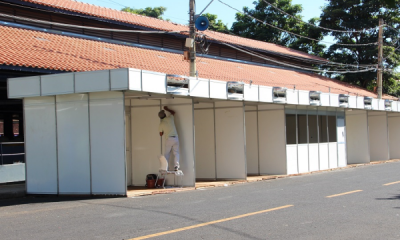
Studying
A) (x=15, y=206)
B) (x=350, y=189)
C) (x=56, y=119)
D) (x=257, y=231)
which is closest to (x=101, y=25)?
(x=56, y=119)

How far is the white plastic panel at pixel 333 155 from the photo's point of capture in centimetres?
2095

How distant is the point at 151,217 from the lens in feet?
28.1

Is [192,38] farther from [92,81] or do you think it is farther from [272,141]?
[92,81]

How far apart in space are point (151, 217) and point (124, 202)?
2.43 meters

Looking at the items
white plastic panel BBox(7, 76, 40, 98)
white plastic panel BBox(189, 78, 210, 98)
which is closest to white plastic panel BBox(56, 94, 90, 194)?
white plastic panel BBox(7, 76, 40, 98)

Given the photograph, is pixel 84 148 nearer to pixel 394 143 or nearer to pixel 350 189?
pixel 350 189

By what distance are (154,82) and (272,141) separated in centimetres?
742

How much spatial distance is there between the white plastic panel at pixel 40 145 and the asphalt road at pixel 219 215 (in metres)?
0.71

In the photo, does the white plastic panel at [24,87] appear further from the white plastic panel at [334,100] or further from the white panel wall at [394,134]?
the white panel wall at [394,134]

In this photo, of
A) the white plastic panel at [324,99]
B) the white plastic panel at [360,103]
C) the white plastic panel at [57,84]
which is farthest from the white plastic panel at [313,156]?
the white plastic panel at [57,84]

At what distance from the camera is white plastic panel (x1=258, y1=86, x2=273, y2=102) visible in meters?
16.3

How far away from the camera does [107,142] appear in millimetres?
12062

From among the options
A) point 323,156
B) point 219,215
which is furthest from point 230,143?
point 219,215

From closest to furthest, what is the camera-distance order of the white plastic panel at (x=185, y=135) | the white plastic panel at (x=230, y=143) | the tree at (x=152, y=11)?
the white plastic panel at (x=185, y=135), the white plastic panel at (x=230, y=143), the tree at (x=152, y=11)
